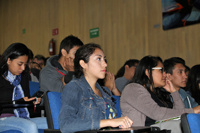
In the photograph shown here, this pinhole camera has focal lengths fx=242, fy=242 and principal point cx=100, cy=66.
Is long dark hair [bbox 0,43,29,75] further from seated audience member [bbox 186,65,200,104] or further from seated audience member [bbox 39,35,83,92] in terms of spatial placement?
seated audience member [bbox 186,65,200,104]

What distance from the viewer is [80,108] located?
1721 millimetres

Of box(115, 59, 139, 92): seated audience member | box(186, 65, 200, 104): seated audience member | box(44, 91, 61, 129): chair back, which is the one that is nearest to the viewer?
box(44, 91, 61, 129): chair back

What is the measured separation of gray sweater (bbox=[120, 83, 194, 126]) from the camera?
7.25 ft

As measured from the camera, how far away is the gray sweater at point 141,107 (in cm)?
221

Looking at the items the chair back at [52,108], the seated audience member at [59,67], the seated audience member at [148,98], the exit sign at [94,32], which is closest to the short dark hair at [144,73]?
the seated audience member at [148,98]

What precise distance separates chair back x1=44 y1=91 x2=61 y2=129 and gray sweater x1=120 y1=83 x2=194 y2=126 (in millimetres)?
783

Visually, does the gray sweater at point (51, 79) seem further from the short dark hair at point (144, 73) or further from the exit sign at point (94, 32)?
the exit sign at point (94, 32)

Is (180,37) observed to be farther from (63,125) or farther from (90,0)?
(63,125)

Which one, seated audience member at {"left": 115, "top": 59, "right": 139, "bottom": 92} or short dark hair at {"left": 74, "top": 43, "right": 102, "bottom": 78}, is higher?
short dark hair at {"left": 74, "top": 43, "right": 102, "bottom": 78}

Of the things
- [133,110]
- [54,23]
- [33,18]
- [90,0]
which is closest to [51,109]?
[133,110]

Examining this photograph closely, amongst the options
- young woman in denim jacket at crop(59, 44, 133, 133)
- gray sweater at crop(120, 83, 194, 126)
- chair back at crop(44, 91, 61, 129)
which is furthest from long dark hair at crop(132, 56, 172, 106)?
chair back at crop(44, 91, 61, 129)

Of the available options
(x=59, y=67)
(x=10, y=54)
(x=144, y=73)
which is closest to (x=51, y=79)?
(x=59, y=67)

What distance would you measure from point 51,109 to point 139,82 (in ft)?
3.43

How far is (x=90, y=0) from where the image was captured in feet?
23.3
